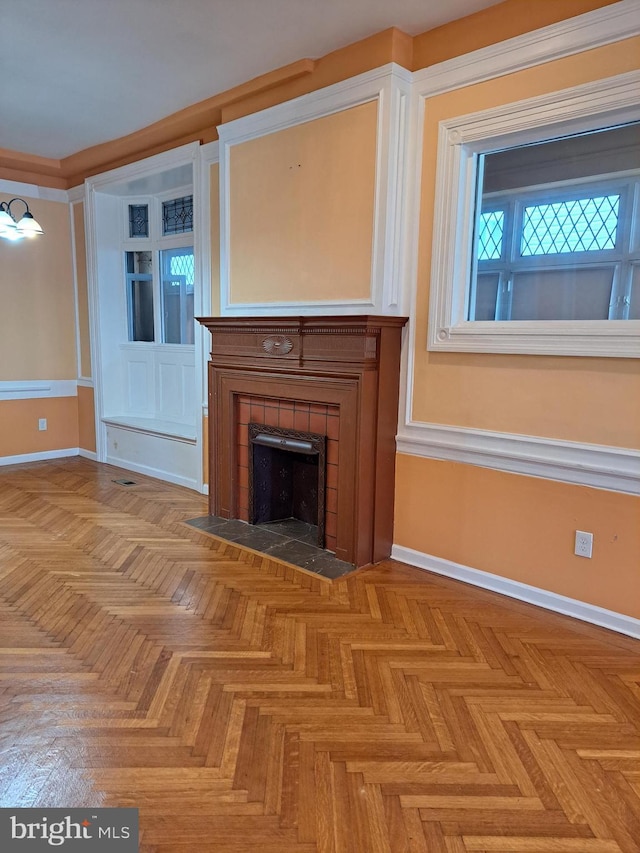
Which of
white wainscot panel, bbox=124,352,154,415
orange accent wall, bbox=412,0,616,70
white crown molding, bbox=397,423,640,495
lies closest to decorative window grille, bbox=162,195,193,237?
white wainscot panel, bbox=124,352,154,415

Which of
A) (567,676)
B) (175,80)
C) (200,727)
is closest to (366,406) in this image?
(567,676)

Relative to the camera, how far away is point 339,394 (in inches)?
127

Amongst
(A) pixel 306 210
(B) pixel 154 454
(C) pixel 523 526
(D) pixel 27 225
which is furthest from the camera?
(B) pixel 154 454

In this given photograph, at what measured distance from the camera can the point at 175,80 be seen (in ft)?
11.8

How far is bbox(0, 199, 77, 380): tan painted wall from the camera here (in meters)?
5.44

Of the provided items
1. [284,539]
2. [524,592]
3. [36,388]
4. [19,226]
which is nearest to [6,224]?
[19,226]

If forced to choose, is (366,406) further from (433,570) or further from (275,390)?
(433,570)

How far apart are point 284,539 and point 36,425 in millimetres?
3499

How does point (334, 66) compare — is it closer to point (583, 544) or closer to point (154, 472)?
point (583, 544)

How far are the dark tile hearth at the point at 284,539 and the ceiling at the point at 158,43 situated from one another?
2870mm

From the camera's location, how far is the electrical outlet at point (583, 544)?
2637mm

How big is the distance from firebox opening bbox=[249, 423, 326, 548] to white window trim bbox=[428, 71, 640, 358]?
48.1 inches

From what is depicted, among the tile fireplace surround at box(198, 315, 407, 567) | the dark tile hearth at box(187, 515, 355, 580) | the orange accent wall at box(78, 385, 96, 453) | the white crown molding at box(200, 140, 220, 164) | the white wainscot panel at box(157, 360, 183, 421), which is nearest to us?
the tile fireplace surround at box(198, 315, 407, 567)

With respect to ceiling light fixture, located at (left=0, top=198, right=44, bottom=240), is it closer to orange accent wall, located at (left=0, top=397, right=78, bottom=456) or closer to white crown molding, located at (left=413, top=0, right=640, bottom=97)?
orange accent wall, located at (left=0, top=397, right=78, bottom=456)
